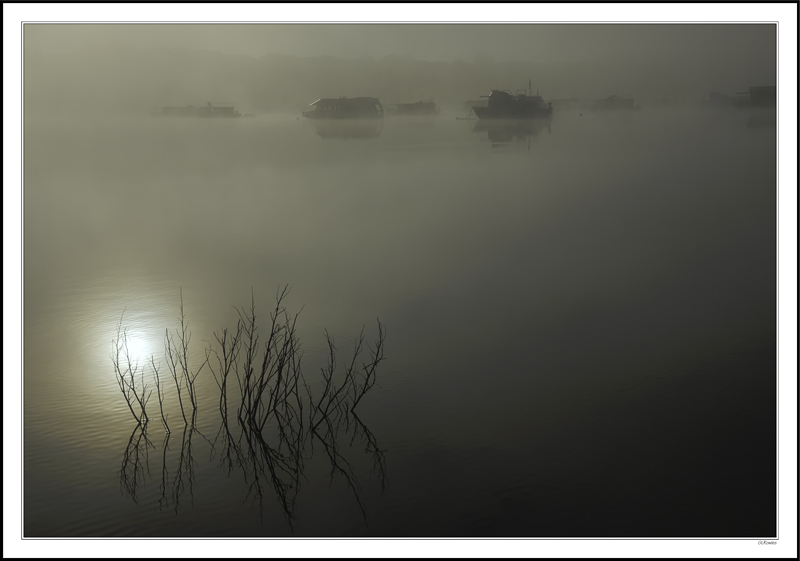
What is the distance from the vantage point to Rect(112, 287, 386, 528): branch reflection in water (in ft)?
15.4

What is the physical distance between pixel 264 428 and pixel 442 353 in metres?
1.84

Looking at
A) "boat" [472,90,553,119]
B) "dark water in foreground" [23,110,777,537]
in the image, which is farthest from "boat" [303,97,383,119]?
"dark water in foreground" [23,110,777,537]

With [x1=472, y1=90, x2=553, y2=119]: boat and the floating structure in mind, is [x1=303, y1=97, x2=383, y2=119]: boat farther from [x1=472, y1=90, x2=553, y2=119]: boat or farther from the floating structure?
the floating structure

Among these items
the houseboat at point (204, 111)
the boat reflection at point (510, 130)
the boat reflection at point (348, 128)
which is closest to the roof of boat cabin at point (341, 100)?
the boat reflection at point (348, 128)

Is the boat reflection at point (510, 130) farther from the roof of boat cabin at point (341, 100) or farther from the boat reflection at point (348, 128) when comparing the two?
the roof of boat cabin at point (341, 100)

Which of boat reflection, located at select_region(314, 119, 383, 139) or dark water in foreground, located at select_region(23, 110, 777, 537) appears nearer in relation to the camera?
dark water in foreground, located at select_region(23, 110, 777, 537)

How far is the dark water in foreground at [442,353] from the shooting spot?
447 cm

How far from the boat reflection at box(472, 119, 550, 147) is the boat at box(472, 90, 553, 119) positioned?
116 cm

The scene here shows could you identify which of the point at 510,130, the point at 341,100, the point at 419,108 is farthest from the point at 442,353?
the point at 419,108

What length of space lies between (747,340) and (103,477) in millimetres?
5237

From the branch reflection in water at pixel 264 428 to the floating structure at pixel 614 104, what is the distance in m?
41.8

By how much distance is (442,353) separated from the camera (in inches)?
258

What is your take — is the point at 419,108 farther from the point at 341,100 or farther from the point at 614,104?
the point at 614,104

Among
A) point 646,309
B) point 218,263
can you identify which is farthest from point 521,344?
point 218,263
